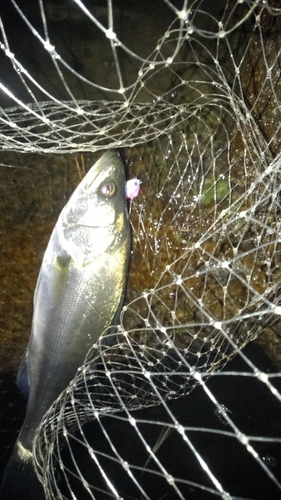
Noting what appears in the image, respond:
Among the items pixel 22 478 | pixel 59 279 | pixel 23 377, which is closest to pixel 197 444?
pixel 22 478

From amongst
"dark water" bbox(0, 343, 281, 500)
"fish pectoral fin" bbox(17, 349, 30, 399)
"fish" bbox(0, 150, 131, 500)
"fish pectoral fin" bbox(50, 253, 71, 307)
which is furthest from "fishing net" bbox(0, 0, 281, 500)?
"fish pectoral fin" bbox(50, 253, 71, 307)

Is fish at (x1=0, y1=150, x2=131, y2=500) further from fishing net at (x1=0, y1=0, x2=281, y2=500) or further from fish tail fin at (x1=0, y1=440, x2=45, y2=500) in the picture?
fishing net at (x1=0, y1=0, x2=281, y2=500)

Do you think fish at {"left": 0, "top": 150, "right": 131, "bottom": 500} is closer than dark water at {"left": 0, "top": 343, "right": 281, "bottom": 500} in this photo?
Yes

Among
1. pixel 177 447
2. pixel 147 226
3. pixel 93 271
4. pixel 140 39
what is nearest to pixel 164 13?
pixel 140 39

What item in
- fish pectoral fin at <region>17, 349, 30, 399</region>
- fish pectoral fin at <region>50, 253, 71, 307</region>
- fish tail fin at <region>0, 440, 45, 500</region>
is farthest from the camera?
fish pectoral fin at <region>17, 349, 30, 399</region>

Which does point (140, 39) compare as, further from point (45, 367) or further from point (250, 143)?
point (45, 367)

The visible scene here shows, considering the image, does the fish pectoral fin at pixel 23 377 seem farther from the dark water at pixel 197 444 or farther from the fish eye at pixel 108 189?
the fish eye at pixel 108 189
